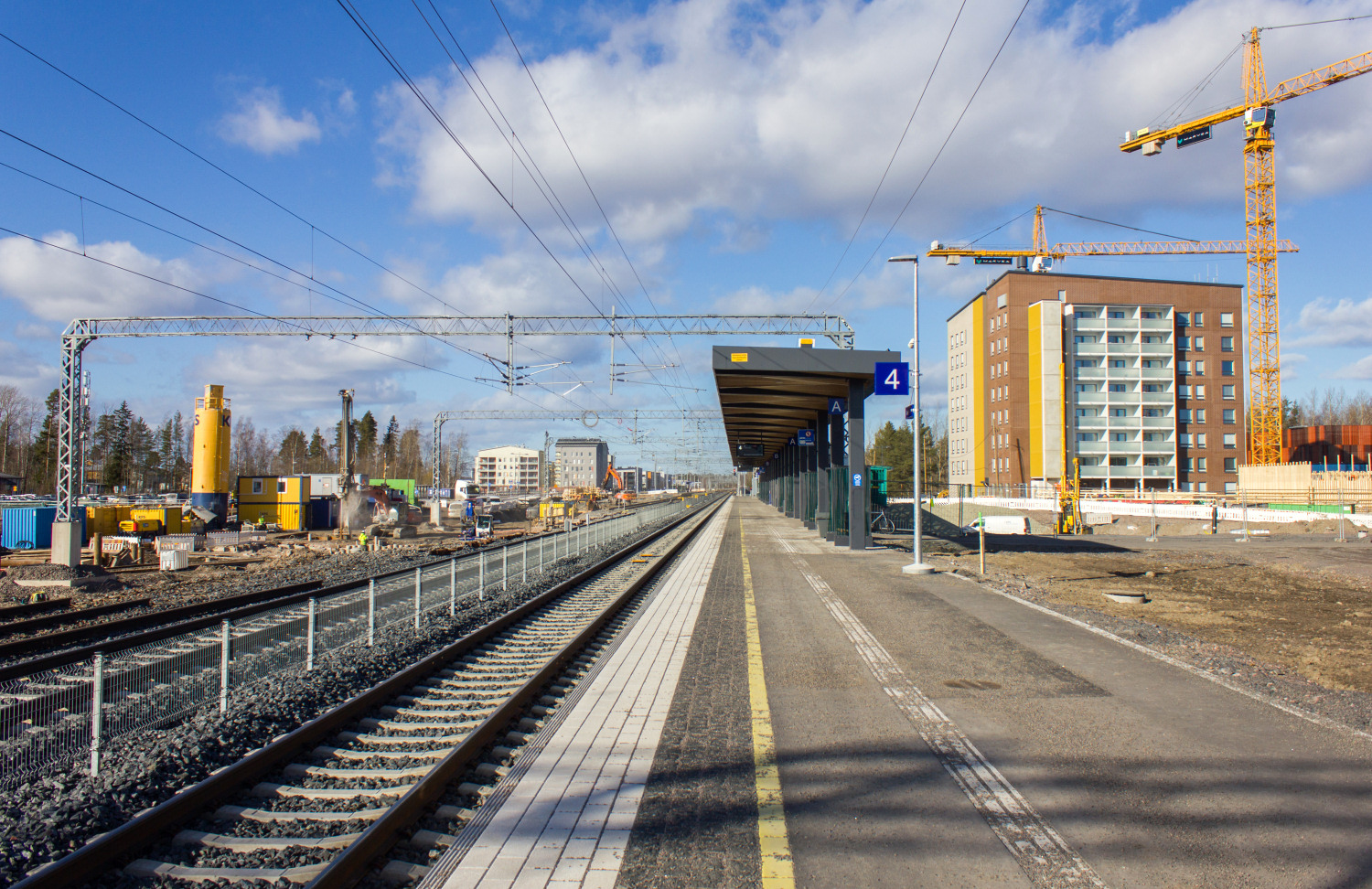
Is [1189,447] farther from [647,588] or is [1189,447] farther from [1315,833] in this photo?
[1315,833]

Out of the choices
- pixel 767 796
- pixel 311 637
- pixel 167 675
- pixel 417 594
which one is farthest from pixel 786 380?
pixel 767 796

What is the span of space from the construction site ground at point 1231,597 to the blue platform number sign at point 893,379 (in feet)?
16.7

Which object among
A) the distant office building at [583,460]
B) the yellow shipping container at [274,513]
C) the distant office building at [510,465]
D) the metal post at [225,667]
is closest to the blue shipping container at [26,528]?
the yellow shipping container at [274,513]

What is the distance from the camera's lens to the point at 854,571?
18391 mm

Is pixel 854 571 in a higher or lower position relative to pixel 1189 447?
lower

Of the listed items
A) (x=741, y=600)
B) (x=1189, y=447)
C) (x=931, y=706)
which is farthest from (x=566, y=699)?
(x=1189, y=447)

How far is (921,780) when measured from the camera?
200 inches

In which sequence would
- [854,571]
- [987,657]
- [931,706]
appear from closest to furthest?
1. [931,706]
2. [987,657]
3. [854,571]

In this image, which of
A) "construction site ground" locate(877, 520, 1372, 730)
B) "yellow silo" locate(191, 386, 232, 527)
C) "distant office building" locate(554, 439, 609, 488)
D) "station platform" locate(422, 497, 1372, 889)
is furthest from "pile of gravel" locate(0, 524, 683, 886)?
"distant office building" locate(554, 439, 609, 488)

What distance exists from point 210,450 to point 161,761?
3227cm

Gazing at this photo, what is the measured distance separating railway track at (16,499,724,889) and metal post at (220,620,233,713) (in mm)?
1133

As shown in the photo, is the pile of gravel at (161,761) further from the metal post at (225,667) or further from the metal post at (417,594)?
the metal post at (417,594)

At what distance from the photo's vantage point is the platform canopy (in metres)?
22.2

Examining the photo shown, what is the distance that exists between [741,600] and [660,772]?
8.56m
